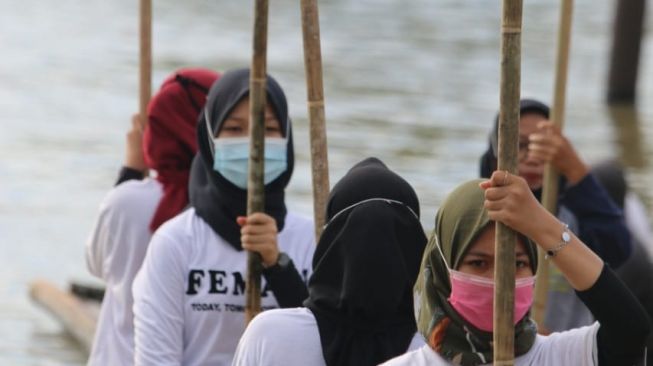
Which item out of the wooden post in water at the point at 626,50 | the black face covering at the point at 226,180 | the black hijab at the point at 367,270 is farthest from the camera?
the wooden post in water at the point at 626,50

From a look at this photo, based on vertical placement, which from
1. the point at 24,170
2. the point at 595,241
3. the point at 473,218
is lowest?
the point at 24,170

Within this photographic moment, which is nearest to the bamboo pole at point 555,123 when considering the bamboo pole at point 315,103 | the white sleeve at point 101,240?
the bamboo pole at point 315,103

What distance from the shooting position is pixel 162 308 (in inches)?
196

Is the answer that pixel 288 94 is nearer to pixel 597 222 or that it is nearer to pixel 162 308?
pixel 597 222

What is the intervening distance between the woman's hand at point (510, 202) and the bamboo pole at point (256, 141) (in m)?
1.42

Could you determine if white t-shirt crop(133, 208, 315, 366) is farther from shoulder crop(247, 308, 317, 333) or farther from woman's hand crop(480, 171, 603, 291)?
woman's hand crop(480, 171, 603, 291)

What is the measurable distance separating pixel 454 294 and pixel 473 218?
166 mm

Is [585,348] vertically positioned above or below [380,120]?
above

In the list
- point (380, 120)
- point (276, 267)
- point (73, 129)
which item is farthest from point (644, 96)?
point (276, 267)

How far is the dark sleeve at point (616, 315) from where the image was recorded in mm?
3666

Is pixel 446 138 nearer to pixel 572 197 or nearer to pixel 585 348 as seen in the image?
pixel 572 197

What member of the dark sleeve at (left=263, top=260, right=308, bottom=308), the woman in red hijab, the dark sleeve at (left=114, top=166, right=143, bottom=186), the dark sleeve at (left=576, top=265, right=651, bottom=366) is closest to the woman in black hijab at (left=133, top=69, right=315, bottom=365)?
the dark sleeve at (left=263, top=260, right=308, bottom=308)

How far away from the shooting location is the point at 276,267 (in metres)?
4.86

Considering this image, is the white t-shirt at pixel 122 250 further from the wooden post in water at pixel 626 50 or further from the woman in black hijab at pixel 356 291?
the wooden post in water at pixel 626 50
